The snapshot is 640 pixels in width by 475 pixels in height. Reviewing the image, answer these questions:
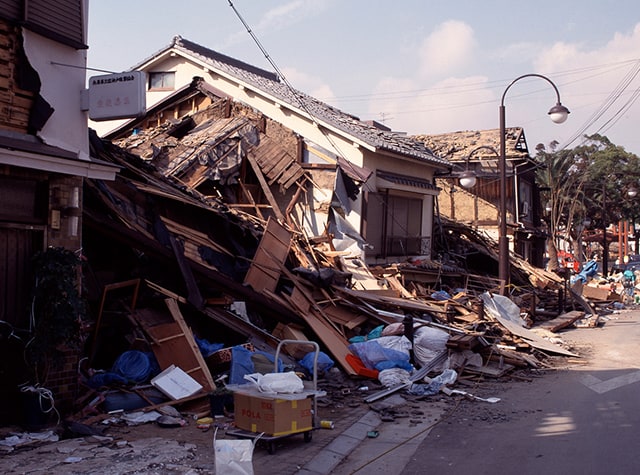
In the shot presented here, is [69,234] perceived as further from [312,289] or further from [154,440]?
[312,289]

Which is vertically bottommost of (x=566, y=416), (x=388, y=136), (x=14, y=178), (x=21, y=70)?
(x=566, y=416)

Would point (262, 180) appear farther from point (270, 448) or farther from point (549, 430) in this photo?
point (270, 448)

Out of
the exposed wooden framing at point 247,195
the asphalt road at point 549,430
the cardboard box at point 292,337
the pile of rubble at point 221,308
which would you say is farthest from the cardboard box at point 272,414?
the exposed wooden framing at point 247,195

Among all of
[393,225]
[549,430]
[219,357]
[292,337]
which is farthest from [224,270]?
[393,225]

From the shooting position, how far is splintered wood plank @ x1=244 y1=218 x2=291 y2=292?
12.6 m

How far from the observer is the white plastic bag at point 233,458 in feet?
17.9

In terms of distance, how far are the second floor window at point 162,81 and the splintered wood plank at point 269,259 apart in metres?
10.1

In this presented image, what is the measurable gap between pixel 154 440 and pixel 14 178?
11.5 ft

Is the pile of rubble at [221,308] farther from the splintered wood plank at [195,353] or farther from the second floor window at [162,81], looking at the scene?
the second floor window at [162,81]

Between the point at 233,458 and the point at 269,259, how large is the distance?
779 cm

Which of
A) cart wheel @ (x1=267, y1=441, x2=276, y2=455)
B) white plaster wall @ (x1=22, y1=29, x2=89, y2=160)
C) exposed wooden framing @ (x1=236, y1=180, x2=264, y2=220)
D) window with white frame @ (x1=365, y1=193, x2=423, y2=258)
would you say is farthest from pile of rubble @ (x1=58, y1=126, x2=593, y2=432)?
window with white frame @ (x1=365, y1=193, x2=423, y2=258)

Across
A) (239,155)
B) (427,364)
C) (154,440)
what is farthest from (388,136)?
(154,440)

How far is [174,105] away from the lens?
835 inches

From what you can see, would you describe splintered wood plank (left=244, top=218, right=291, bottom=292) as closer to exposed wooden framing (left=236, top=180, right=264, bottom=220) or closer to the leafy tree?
exposed wooden framing (left=236, top=180, right=264, bottom=220)
